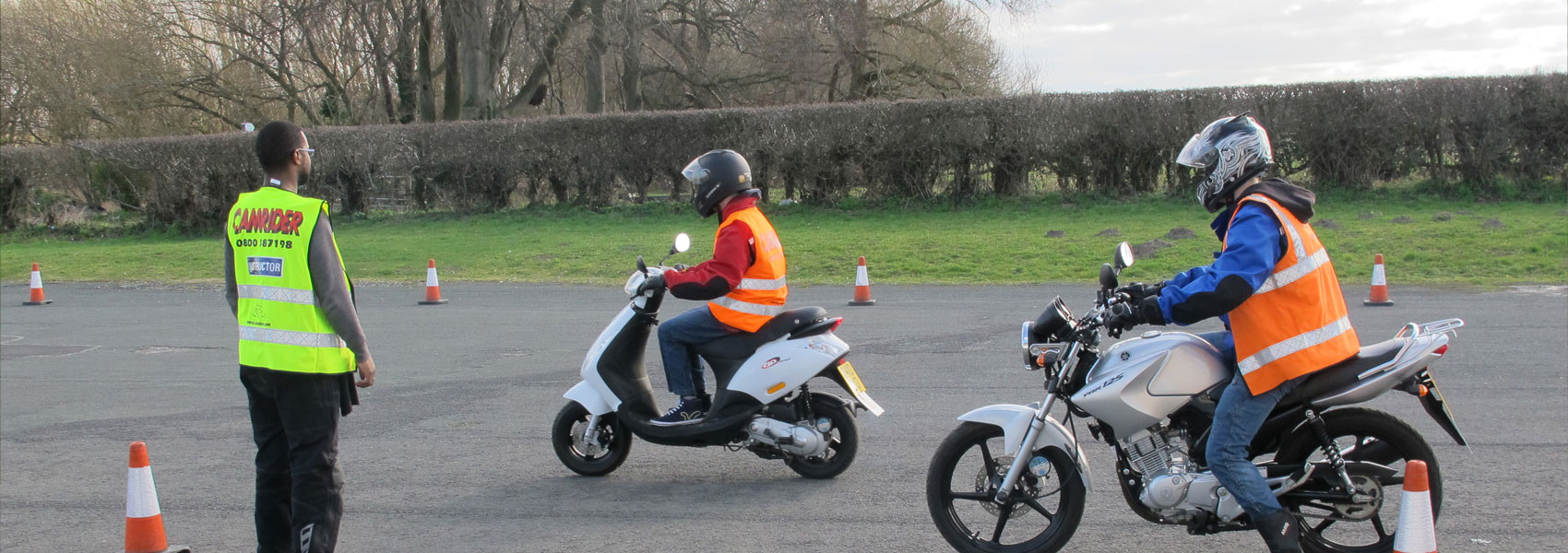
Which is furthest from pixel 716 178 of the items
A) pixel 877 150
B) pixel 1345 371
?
pixel 877 150

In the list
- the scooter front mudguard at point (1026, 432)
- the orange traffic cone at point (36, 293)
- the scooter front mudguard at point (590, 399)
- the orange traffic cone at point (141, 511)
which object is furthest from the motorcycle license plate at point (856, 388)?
the orange traffic cone at point (36, 293)

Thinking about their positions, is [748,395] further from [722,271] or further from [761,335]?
[722,271]

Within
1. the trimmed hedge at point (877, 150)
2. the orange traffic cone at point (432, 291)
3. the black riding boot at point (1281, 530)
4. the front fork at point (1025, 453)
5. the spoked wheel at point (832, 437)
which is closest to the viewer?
the black riding boot at point (1281, 530)

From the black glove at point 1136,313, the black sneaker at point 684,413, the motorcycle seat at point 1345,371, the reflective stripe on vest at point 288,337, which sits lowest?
the black sneaker at point 684,413

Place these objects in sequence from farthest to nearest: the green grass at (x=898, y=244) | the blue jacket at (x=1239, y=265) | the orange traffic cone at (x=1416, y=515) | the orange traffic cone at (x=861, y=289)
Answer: the green grass at (x=898, y=244)
the orange traffic cone at (x=861, y=289)
the blue jacket at (x=1239, y=265)
the orange traffic cone at (x=1416, y=515)

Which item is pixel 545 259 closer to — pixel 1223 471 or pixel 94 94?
pixel 1223 471

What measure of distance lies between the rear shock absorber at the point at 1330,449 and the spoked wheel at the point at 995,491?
85 centimetres

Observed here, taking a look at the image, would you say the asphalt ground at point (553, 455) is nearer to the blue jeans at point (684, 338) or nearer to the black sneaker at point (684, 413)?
the black sneaker at point (684, 413)

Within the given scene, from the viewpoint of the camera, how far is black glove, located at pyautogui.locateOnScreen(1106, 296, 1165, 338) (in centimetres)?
402

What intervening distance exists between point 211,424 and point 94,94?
28.2m

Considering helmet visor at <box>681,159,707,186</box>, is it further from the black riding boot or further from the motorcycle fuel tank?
the black riding boot

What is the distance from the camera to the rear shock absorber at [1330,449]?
421 centimetres

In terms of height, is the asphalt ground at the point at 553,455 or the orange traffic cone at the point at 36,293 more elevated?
the orange traffic cone at the point at 36,293

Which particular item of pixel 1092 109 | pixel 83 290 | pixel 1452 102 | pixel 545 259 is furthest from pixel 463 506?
pixel 1452 102
